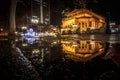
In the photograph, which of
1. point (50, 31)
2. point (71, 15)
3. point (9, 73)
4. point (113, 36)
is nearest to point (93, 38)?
point (113, 36)

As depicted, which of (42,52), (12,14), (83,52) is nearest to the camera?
(83,52)

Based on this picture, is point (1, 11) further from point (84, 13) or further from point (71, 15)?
point (84, 13)

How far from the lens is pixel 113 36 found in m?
28.2

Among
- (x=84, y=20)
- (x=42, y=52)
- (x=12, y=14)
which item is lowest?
(x=42, y=52)

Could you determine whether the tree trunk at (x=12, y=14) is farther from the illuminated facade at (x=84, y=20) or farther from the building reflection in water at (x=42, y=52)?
the building reflection in water at (x=42, y=52)

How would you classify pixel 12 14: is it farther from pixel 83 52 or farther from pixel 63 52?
pixel 83 52

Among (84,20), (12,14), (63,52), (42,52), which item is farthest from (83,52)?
(84,20)

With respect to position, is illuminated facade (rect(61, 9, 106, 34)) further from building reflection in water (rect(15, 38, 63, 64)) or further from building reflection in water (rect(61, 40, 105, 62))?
building reflection in water (rect(61, 40, 105, 62))

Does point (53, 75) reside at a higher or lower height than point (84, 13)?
lower

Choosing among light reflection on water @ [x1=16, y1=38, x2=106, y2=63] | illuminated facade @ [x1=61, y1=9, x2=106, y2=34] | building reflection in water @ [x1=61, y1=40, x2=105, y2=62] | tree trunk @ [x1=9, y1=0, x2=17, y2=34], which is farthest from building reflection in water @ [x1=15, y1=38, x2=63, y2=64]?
illuminated facade @ [x1=61, y1=9, x2=106, y2=34]

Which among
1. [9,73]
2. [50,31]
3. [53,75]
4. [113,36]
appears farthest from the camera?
[50,31]

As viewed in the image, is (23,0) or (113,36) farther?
(23,0)

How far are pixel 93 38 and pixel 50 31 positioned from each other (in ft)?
39.3

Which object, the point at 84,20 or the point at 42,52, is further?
the point at 84,20
